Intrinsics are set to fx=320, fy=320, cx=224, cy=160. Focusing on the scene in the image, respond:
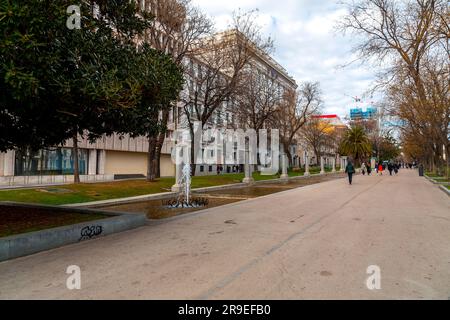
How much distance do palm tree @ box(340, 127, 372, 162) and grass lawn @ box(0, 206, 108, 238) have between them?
6330cm

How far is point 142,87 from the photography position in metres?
6.73

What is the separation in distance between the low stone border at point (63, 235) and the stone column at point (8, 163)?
76.2 feet

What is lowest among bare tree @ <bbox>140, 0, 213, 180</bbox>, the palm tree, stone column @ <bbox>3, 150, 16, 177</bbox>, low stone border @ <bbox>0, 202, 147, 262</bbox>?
low stone border @ <bbox>0, 202, 147, 262</bbox>

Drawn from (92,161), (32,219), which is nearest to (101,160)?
(92,161)

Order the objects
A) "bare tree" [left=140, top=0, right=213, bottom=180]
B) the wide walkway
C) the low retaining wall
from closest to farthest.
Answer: the wide walkway → "bare tree" [left=140, top=0, right=213, bottom=180] → the low retaining wall

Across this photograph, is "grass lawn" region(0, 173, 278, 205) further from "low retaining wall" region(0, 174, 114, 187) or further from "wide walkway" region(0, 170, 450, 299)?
"low retaining wall" region(0, 174, 114, 187)

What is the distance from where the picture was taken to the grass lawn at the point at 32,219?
660cm

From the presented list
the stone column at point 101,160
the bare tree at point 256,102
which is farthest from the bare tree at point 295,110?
the stone column at point 101,160

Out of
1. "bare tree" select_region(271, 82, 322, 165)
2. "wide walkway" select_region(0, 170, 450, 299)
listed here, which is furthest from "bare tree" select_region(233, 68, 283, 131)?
"wide walkway" select_region(0, 170, 450, 299)

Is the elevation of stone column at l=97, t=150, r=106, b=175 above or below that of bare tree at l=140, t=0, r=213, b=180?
below

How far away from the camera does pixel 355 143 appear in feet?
211

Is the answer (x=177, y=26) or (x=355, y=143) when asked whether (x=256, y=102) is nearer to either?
(x=177, y=26)

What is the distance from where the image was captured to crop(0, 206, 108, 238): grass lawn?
6605mm
